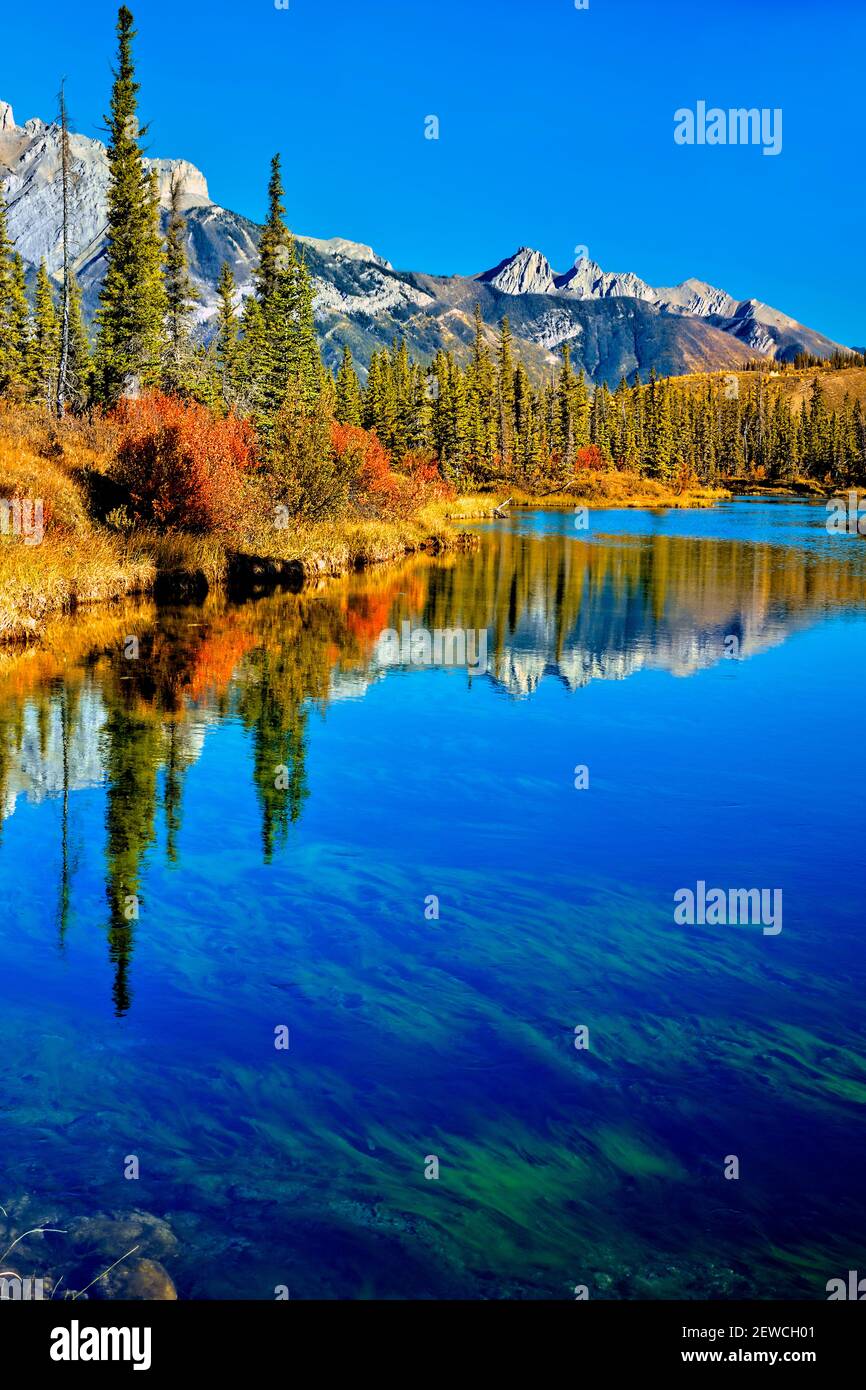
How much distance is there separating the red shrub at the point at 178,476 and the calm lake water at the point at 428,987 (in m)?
14.4

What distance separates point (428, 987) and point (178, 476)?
2874 centimetres

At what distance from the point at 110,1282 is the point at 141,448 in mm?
32495

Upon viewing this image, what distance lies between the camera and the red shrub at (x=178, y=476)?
35.1 m

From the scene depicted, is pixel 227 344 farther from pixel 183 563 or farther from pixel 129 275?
pixel 183 563

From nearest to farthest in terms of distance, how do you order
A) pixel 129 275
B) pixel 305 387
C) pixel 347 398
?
pixel 129 275 < pixel 305 387 < pixel 347 398

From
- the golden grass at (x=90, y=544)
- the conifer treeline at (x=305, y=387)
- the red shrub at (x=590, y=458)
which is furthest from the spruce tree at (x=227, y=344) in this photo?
the red shrub at (x=590, y=458)

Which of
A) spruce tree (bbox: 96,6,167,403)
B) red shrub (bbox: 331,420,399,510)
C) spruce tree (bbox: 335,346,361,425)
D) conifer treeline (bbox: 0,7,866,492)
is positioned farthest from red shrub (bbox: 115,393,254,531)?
spruce tree (bbox: 335,346,361,425)

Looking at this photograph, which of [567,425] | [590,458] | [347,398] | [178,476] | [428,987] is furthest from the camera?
[590,458]

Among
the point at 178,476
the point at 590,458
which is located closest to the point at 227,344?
the point at 178,476

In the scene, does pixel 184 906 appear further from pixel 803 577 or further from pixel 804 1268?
pixel 803 577

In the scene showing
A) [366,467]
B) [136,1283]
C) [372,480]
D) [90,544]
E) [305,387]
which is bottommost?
[136,1283]

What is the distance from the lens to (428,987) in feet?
30.7

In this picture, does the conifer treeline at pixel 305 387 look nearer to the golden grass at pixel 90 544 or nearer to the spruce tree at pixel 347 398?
the spruce tree at pixel 347 398
